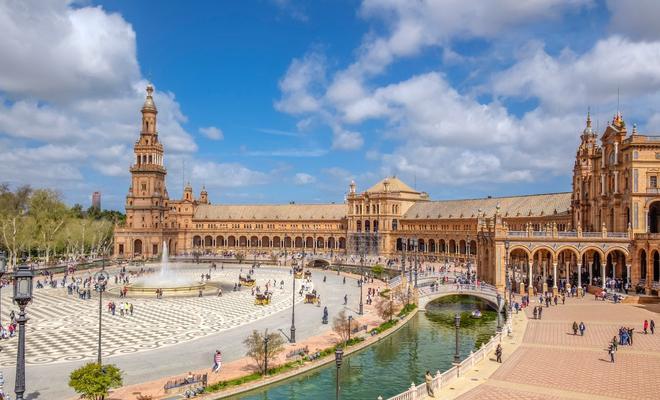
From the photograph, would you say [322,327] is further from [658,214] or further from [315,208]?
[315,208]

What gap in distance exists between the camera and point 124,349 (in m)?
34.3

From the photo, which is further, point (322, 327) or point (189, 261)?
point (189, 261)

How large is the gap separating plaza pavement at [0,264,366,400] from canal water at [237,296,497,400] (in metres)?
5.11

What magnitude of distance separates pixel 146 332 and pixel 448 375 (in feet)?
77.2

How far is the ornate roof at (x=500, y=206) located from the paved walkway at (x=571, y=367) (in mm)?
47273

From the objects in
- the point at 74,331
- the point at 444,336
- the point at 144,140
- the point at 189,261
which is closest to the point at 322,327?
the point at 444,336

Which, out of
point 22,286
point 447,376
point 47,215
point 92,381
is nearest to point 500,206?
point 447,376

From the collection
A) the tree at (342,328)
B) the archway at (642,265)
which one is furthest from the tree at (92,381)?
the archway at (642,265)

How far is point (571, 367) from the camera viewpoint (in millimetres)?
28359

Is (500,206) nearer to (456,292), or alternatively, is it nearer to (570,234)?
(570,234)

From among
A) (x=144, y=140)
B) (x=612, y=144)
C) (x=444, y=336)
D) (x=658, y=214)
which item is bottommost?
(x=444, y=336)

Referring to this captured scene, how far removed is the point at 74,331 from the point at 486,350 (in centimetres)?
2894

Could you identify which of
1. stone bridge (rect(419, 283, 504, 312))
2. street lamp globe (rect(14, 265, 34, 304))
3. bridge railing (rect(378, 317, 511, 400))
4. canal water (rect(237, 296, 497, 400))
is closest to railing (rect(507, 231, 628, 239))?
stone bridge (rect(419, 283, 504, 312))

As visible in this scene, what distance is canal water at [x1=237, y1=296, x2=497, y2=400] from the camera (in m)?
28.9
